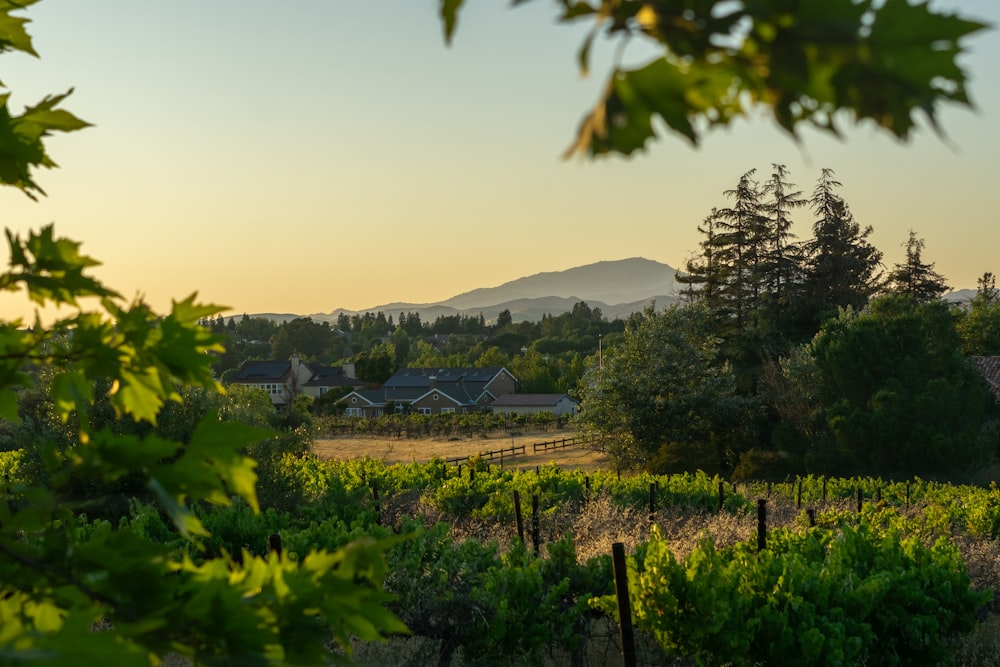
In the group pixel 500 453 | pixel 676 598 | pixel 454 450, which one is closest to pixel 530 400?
pixel 454 450

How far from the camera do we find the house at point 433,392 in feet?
270

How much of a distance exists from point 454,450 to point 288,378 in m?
48.2

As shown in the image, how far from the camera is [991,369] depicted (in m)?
39.6

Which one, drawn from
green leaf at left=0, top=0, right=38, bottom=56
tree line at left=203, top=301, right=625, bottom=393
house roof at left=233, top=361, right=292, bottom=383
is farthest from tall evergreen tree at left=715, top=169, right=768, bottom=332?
house roof at left=233, top=361, right=292, bottom=383

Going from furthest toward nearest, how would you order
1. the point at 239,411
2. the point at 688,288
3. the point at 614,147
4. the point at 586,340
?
1. the point at 586,340
2. the point at 688,288
3. the point at 239,411
4. the point at 614,147

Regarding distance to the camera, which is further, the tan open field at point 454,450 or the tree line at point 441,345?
the tree line at point 441,345

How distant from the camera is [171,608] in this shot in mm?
1370

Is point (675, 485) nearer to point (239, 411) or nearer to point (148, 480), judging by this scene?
point (239, 411)

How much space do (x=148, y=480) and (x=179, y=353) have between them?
458 millimetres

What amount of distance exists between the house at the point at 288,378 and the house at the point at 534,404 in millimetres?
20877

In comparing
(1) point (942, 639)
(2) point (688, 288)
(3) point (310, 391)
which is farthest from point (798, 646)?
(3) point (310, 391)

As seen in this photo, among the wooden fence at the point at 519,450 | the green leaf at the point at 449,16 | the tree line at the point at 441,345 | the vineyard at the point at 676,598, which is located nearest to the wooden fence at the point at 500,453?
the wooden fence at the point at 519,450

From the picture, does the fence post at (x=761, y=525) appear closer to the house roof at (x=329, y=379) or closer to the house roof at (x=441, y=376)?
the house roof at (x=441, y=376)

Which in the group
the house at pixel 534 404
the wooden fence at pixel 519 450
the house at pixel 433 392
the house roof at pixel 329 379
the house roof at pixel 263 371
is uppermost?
the house roof at pixel 263 371
